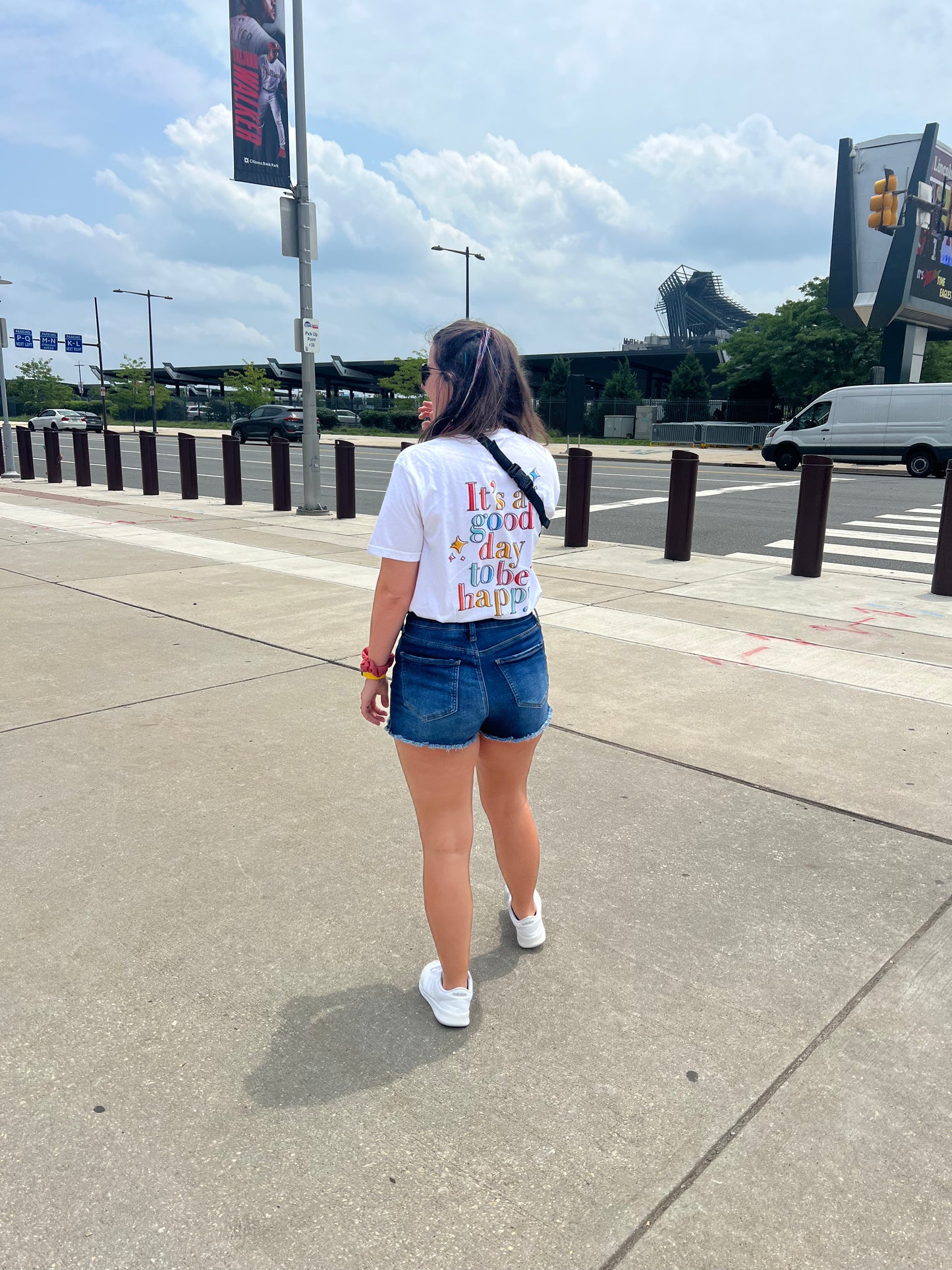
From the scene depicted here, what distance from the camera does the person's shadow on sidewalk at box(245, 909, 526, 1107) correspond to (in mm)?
2260

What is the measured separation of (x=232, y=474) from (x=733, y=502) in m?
8.27

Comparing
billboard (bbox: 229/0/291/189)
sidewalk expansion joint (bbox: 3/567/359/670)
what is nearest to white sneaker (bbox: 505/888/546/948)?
sidewalk expansion joint (bbox: 3/567/359/670)

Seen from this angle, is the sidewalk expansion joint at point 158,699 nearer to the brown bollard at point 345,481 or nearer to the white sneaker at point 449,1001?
the white sneaker at point 449,1001

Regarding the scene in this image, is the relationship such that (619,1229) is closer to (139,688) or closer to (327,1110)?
(327,1110)

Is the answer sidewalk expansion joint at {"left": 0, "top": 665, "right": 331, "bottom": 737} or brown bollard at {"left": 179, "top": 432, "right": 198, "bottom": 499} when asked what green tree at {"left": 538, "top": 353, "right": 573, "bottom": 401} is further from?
sidewalk expansion joint at {"left": 0, "top": 665, "right": 331, "bottom": 737}

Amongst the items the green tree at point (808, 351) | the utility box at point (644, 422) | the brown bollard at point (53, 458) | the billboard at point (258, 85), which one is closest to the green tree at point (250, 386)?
the utility box at point (644, 422)

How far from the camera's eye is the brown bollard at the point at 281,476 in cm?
1373

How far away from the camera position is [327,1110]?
85.8 inches

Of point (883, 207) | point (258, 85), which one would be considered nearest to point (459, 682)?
point (258, 85)

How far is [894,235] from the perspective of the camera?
31531mm

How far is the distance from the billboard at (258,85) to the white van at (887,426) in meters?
15.0

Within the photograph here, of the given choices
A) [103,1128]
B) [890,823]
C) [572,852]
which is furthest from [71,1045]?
[890,823]

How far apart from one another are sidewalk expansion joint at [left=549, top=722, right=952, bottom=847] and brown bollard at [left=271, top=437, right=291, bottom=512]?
9.96 m

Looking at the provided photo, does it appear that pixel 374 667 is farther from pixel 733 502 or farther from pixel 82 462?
pixel 82 462
